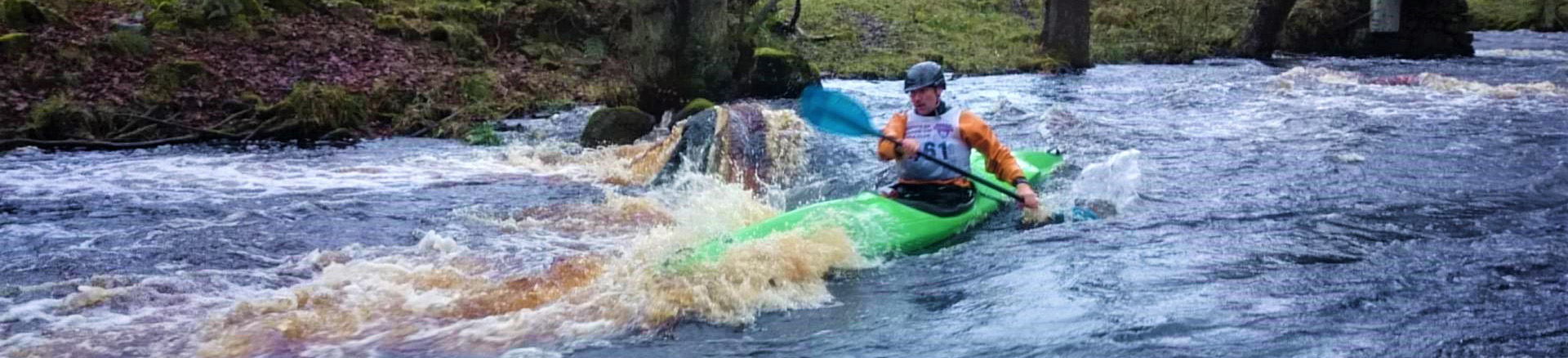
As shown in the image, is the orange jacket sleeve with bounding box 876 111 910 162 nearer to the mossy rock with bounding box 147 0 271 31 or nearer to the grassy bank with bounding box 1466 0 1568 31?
the mossy rock with bounding box 147 0 271 31

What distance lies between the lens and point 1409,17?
69.0ft

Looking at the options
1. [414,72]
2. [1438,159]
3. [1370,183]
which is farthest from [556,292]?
[414,72]

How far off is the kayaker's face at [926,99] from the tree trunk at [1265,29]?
1638 cm

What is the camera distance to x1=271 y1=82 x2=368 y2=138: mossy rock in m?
11.3

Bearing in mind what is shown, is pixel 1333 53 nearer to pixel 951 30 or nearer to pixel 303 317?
pixel 951 30

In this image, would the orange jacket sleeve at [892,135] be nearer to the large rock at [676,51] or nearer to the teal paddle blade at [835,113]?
the teal paddle blade at [835,113]

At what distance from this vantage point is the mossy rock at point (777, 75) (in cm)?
1409

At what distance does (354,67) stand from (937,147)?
8.66m

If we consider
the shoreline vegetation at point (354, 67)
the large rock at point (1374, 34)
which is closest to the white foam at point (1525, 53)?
the large rock at point (1374, 34)

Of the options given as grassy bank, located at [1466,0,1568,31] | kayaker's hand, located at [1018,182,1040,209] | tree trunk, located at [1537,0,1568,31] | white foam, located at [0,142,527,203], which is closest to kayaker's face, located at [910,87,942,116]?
kayaker's hand, located at [1018,182,1040,209]

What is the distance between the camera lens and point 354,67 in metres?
13.2

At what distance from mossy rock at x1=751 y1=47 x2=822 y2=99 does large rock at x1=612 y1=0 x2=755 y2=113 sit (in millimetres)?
1505

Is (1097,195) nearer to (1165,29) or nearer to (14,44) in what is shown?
(14,44)

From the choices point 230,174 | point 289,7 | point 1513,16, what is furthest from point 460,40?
point 1513,16
